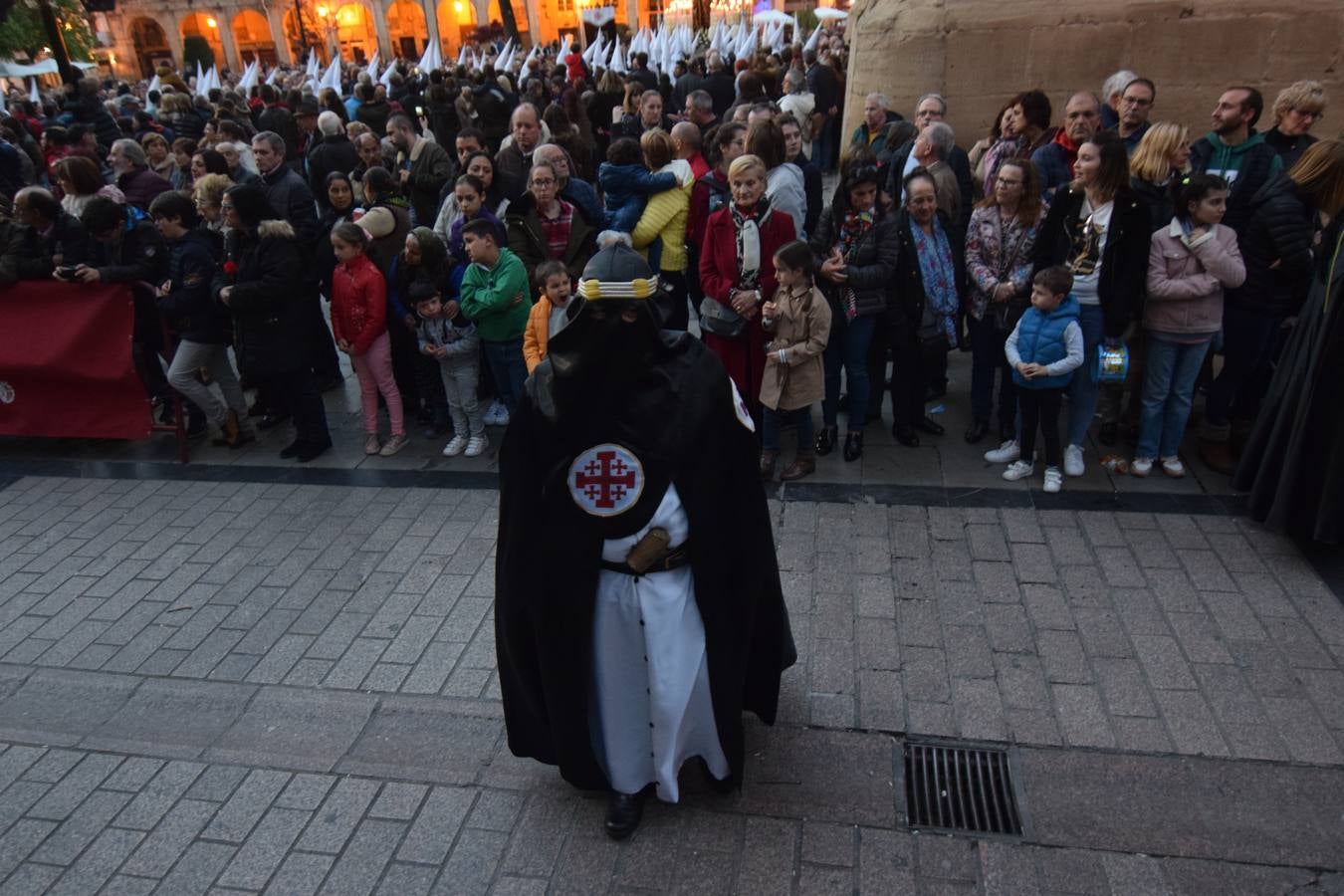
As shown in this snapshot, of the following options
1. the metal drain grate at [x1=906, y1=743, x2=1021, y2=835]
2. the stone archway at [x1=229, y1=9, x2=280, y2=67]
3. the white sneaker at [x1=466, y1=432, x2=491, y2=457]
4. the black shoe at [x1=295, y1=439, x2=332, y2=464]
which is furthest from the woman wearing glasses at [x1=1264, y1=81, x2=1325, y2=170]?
the stone archway at [x1=229, y1=9, x2=280, y2=67]

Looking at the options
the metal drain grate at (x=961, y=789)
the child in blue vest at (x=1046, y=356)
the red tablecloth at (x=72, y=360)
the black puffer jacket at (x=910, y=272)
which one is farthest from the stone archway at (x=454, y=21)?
the metal drain grate at (x=961, y=789)

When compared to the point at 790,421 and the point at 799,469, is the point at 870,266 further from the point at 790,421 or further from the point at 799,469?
the point at 799,469

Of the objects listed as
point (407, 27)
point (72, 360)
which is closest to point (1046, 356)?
point (72, 360)

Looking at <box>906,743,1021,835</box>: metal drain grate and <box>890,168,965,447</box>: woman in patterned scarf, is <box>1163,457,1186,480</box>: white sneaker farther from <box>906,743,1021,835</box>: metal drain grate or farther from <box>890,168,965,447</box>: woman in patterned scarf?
<box>906,743,1021,835</box>: metal drain grate

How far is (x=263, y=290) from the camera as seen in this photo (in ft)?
20.8

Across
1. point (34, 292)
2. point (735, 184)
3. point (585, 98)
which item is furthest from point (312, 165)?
point (735, 184)

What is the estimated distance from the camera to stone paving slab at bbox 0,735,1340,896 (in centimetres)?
316

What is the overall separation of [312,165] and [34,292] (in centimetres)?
363

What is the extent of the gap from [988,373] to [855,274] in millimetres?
1209

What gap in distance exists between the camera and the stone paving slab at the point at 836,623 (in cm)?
388

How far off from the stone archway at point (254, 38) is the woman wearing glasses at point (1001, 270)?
2375 inches

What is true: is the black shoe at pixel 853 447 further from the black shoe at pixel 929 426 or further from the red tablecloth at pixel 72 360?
the red tablecloth at pixel 72 360

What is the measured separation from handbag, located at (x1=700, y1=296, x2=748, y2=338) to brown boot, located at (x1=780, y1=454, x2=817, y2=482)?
91 cm

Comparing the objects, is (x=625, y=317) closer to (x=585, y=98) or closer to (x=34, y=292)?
(x=34, y=292)
